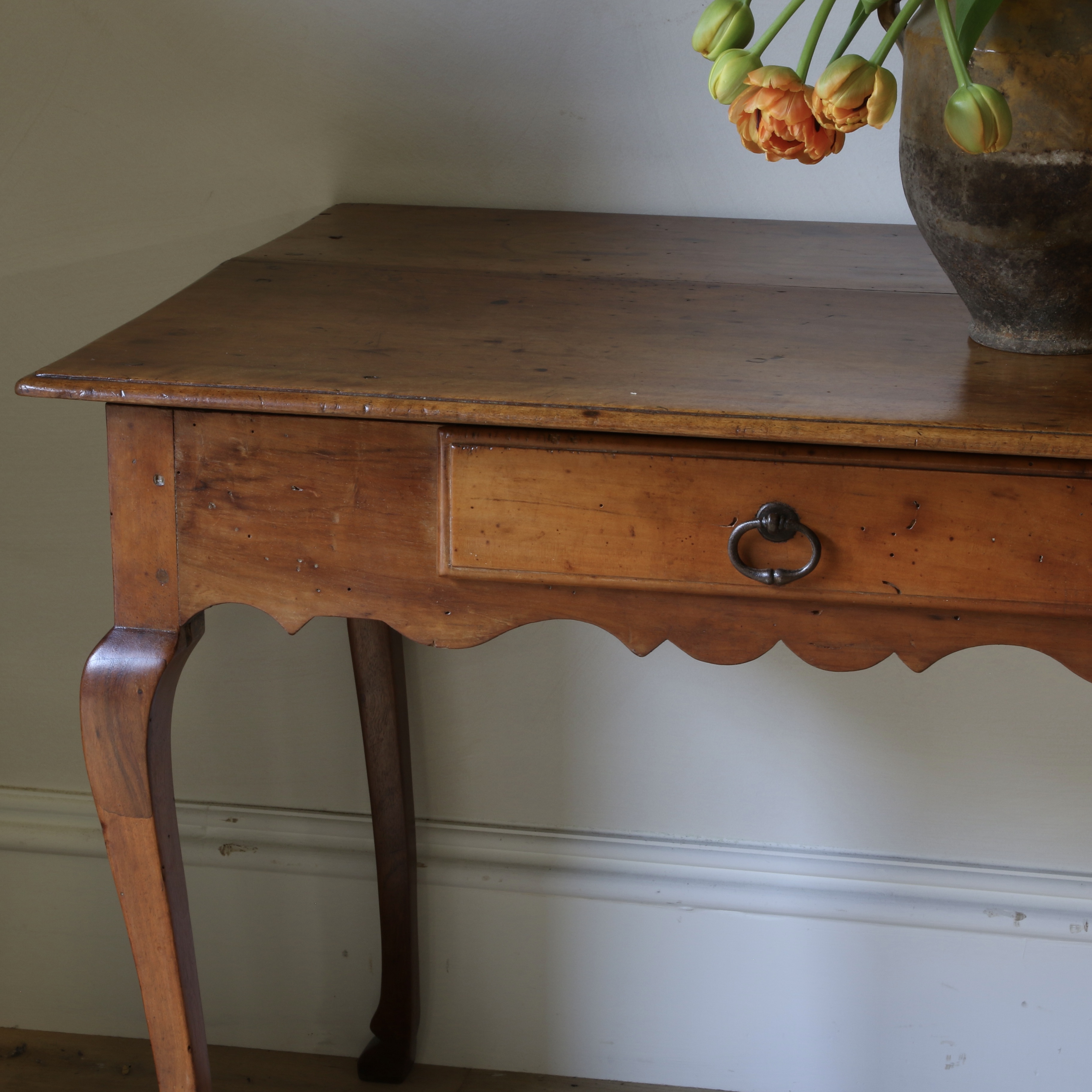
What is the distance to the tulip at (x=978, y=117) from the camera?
536 mm

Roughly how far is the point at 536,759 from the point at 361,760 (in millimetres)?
197

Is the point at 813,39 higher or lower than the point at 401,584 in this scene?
higher

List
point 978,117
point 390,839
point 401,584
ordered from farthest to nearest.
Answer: point 390,839, point 401,584, point 978,117

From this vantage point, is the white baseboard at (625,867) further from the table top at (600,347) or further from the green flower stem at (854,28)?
the green flower stem at (854,28)

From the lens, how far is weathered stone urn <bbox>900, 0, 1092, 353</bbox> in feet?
1.93

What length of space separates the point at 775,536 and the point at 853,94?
0.22 meters

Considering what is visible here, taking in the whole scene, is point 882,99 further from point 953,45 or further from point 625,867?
point 625,867

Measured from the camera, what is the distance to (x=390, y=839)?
116cm

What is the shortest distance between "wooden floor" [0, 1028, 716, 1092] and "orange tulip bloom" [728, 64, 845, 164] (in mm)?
1050

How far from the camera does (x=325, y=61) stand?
40.8 inches

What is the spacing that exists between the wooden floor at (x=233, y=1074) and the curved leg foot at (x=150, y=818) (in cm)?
54

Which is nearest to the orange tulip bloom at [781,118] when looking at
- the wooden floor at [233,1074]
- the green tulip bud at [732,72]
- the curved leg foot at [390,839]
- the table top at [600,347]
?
the green tulip bud at [732,72]

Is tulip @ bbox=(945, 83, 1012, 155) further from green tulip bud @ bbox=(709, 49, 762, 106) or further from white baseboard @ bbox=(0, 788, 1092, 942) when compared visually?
white baseboard @ bbox=(0, 788, 1092, 942)

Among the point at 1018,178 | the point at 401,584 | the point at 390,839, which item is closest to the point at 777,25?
the point at 1018,178
